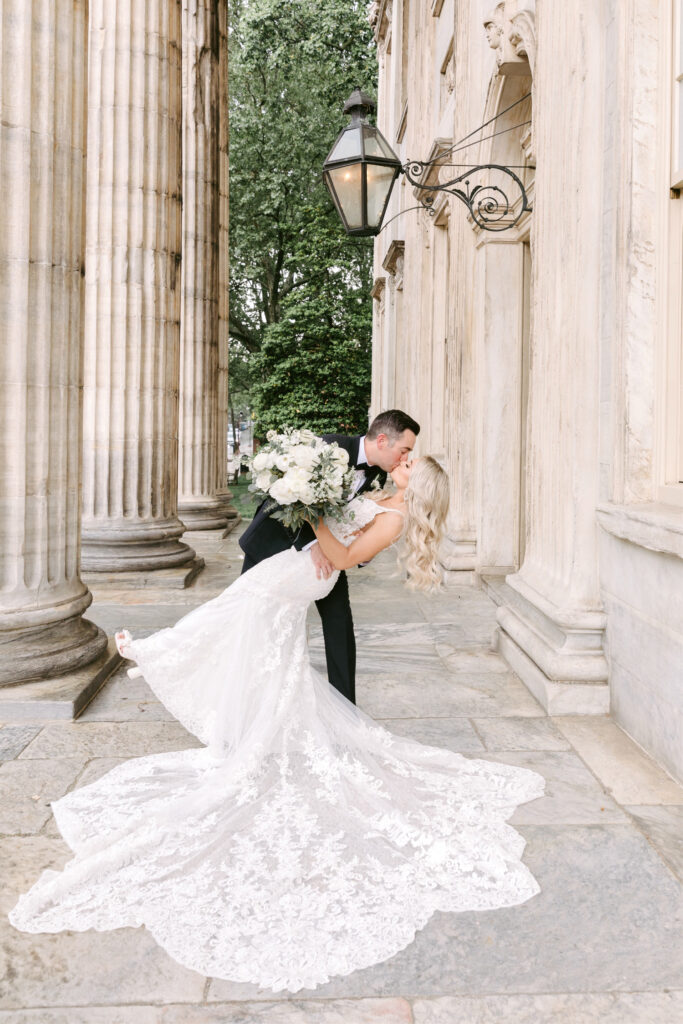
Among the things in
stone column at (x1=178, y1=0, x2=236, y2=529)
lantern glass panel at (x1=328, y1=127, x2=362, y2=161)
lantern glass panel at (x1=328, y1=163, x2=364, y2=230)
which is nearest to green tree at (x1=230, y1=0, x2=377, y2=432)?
stone column at (x1=178, y1=0, x2=236, y2=529)

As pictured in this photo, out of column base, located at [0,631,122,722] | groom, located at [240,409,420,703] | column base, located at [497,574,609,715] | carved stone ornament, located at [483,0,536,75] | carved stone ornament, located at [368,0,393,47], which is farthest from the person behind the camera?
carved stone ornament, located at [368,0,393,47]

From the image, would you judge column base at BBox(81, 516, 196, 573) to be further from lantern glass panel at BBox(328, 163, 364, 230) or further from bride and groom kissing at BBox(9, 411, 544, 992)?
bride and groom kissing at BBox(9, 411, 544, 992)

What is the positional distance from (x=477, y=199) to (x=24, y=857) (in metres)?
7.90

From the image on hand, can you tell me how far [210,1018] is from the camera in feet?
7.62

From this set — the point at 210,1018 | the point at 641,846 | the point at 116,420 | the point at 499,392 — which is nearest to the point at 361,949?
the point at 210,1018

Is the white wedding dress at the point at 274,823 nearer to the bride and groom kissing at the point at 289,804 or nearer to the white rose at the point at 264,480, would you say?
the bride and groom kissing at the point at 289,804

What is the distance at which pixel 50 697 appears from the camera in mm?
5066

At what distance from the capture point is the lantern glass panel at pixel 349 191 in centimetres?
707

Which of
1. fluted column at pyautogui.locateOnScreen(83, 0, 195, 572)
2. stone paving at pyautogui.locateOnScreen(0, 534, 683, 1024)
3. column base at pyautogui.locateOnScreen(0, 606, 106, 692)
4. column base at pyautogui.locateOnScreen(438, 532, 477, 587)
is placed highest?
fluted column at pyautogui.locateOnScreen(83, 0, 195, 572)

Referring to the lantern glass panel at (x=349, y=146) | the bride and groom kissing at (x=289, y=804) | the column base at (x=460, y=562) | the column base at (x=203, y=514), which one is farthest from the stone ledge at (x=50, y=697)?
the column base at (x=203, y=514)

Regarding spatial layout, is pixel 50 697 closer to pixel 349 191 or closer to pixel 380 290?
pixel 349 191

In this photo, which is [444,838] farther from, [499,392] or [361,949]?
[499,392]

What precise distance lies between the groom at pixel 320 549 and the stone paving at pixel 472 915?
501 millimetres

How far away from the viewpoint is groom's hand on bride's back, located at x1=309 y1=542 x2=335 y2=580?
429 cm
